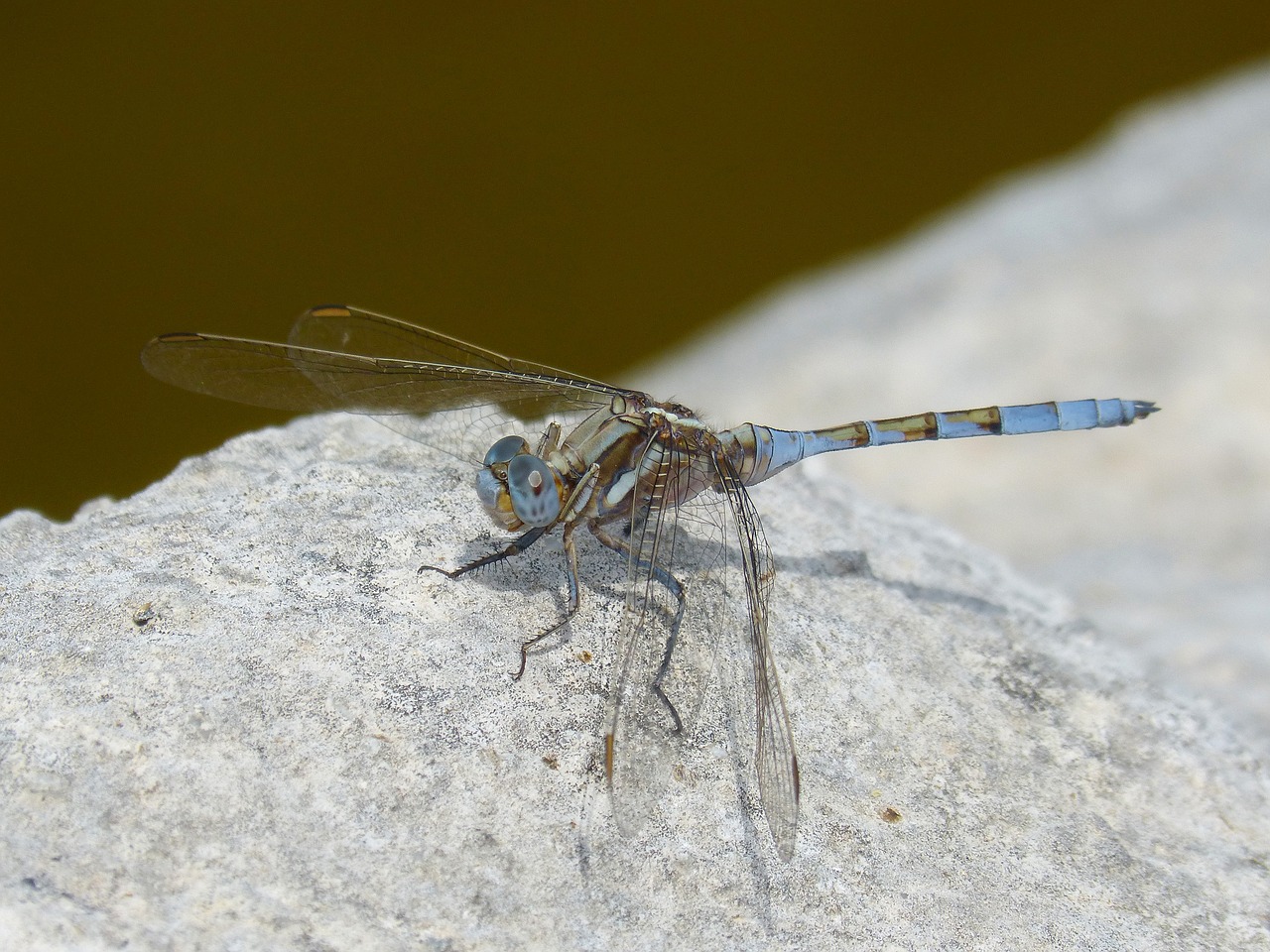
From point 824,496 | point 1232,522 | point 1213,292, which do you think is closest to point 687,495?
point 824,496

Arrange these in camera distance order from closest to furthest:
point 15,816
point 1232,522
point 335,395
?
point 15,816 < point 335,395 < point 1232,522

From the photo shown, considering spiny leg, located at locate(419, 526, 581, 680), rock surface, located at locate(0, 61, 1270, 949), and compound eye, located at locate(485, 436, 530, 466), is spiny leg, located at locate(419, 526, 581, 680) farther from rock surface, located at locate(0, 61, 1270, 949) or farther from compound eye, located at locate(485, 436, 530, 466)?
compound eye, located at locate(485, 436, 530, 466)

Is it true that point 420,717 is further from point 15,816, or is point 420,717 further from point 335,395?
point 335,395

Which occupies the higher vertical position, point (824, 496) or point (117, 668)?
point (824, 496)

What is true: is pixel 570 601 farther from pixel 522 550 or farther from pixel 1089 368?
pixel 1089 368

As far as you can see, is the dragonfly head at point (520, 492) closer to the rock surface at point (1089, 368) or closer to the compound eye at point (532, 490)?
the compound eye at point (532, 490)

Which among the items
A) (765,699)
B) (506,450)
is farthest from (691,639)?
(506,450)

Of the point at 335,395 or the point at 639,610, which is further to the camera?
the point at 335,395

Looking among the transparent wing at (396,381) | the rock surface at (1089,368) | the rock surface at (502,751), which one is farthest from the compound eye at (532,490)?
the rock surface at (1089,368)
